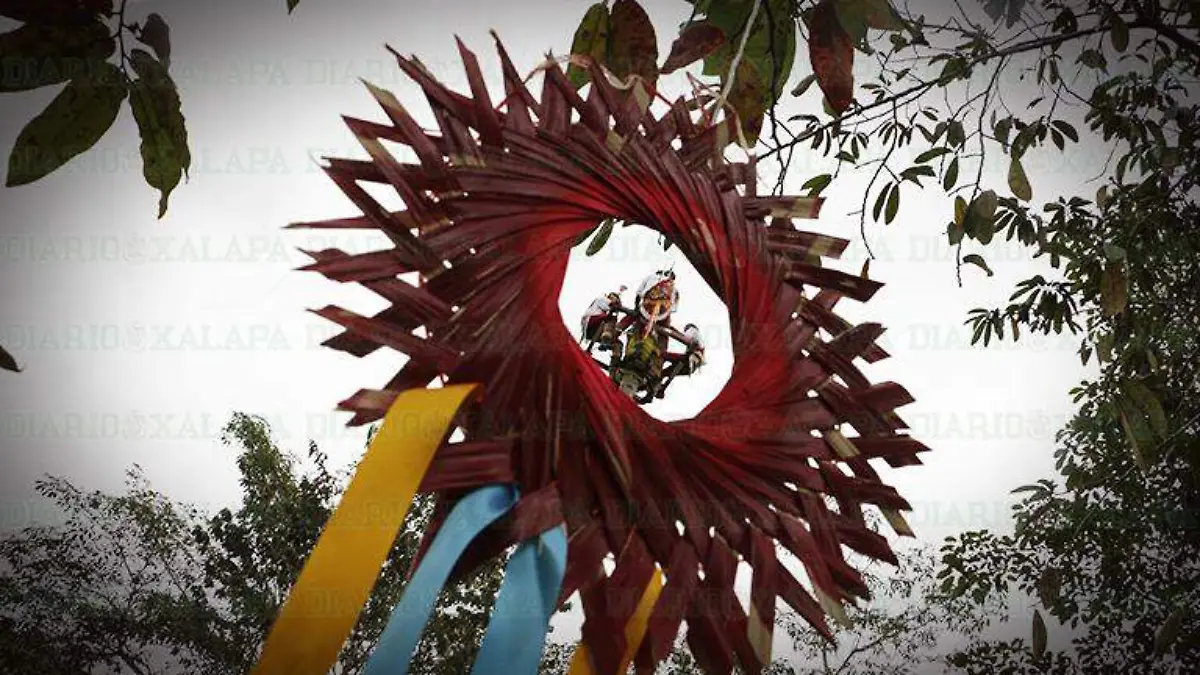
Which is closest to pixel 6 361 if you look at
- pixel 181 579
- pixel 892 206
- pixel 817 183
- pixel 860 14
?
pixel 860 14

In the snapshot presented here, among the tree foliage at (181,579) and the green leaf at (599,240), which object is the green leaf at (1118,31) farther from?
the tree foliage at (181,579)

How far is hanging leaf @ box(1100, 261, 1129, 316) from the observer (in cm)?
118

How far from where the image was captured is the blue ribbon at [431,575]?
1.39 ft

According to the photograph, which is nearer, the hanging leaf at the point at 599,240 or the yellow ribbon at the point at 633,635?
the yellow ribbon at the point at 633,635

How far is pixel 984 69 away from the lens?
1.54 m

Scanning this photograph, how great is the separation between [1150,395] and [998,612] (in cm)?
729

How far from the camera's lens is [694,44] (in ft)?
2.35

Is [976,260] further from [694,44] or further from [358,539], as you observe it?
[358,539]

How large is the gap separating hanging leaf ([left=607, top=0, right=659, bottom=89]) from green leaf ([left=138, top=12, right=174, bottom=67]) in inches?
12.8

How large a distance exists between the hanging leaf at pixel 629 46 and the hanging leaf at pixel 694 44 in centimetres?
1

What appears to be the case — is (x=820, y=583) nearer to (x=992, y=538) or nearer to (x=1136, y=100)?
(x=1136, y=100)

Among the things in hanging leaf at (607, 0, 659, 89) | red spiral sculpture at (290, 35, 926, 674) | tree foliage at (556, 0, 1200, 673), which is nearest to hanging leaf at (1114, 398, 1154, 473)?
tree foliage at (556, 0, 1200, 673)

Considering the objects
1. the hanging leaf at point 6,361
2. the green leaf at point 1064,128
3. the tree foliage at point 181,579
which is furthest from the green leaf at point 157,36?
the tree foliage at point 181,579

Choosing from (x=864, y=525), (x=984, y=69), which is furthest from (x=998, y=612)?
(x=864, y=525)
